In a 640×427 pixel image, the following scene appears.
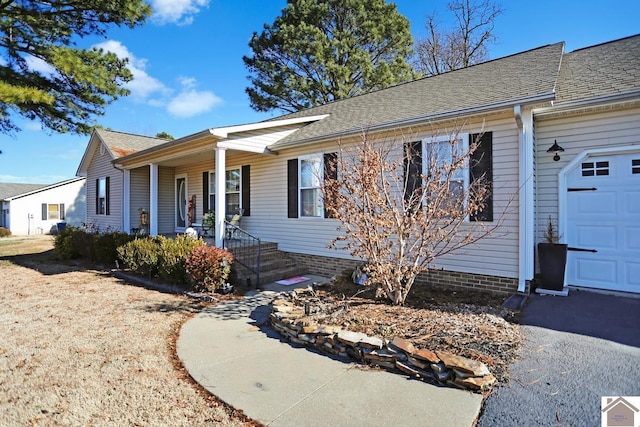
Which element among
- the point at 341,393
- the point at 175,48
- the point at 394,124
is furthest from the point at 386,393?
the point at 175,48

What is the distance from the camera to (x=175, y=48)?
14.4 meters

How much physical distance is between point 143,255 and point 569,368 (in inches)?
329

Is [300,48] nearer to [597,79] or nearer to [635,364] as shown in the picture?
[597,79]

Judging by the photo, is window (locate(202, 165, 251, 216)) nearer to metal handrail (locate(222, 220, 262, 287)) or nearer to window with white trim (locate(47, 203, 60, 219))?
metal handrail (locate(222, 220, 262, 287))

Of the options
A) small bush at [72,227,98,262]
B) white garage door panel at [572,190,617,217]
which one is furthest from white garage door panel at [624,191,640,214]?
small bush at [72,227,98,262]

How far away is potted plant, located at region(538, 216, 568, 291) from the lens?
5.74 m

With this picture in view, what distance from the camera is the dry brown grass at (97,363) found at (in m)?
2.89

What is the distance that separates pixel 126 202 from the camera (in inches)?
523

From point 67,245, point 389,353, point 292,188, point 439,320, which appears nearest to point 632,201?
point 439,320

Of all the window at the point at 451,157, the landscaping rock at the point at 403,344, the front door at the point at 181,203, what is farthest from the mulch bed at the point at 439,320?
the front door at the point at 181,203

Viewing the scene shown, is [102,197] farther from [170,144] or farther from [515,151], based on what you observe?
[515,151]

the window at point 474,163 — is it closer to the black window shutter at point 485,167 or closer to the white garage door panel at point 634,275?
the black window shutter at point 485,167

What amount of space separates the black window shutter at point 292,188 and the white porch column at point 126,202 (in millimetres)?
7576

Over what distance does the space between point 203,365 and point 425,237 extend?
3.31 m
